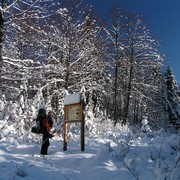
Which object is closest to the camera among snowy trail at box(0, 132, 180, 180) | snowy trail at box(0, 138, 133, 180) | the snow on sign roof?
snowy trail at box(0, 132, 180, 180)

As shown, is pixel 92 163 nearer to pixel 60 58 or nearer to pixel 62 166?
pixel 62 166

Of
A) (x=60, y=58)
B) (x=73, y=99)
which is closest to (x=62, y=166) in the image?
(x=73, y=99)

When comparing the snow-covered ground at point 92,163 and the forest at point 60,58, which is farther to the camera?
the forest at point 60,58

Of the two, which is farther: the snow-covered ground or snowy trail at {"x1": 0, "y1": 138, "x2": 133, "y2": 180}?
snowy trail at {"x1": 0, "y1": 138, "x2": 133, "y2": 180}

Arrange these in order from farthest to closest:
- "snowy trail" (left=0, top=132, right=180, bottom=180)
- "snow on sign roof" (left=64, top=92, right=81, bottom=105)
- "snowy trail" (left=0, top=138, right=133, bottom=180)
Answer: "snow on sign roof" (left=64, top=92, right=81, bottom=105) → "snowy trail" (left=0, top=138, right=133, bottom=180) → "snowy trail" (left=0, top=132, right=180, bottom=180)

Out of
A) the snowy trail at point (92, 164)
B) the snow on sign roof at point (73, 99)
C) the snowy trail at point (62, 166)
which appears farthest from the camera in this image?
the snow on sign roof at point (73, 99)

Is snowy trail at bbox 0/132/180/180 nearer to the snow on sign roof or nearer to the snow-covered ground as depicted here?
the snow-covered ground

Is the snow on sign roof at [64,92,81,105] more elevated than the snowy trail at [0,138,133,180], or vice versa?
the snow on sign roof at [64,92,81,105]

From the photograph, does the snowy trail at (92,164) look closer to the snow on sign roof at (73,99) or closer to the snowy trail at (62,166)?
the snowy trail at (62,166)

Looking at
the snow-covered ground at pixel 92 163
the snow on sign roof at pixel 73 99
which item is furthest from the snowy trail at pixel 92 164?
the snow on sign roof at pixel 73 99

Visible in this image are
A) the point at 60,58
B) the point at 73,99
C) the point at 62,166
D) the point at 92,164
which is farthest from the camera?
the point at 60,58

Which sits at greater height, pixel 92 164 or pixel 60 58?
pixel 60 58

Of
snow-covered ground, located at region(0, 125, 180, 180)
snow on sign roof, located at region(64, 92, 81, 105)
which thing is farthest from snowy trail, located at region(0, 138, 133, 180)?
snow on sign roof, located at region(64, 92, 81, 105)

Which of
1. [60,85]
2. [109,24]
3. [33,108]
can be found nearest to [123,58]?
[109,24]
